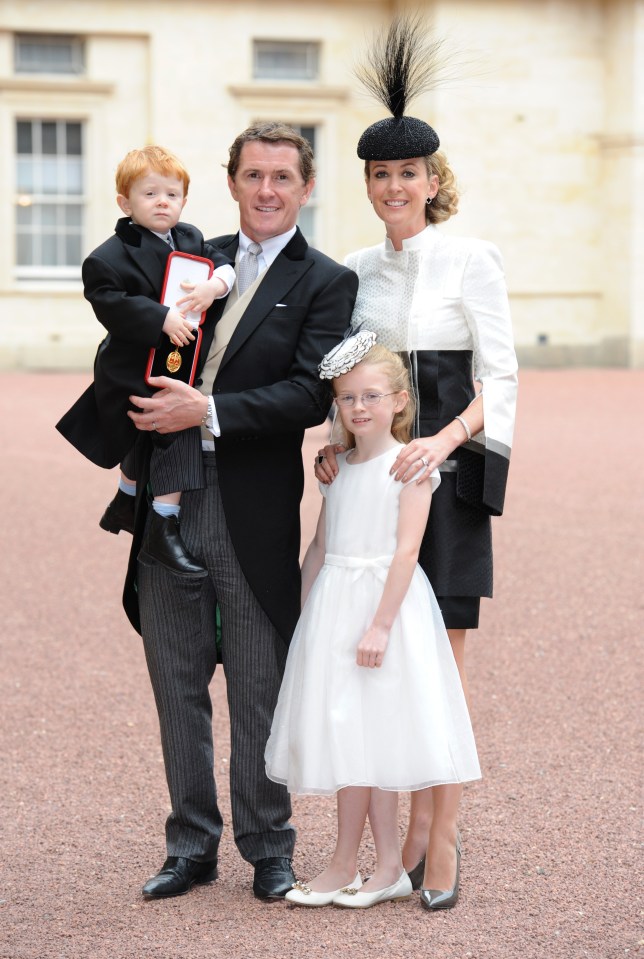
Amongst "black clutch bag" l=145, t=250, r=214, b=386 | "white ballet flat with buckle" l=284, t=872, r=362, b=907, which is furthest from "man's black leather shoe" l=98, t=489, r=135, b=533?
"white ballet flat with buckle" l=284, t=872, r=362, b=907

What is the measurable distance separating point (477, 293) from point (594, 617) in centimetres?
347

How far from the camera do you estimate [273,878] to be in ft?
11.3

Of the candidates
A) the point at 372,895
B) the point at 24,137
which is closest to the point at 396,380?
the point at 372,895


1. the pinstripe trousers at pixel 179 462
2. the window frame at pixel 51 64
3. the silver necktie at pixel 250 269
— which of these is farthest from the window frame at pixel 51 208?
the pinstripe trousers at pixel 179 462

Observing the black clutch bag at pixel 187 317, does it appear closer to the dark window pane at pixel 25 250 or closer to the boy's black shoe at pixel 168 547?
the boy's black shoe at pixel 168 547

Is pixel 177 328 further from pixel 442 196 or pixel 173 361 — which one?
pixel 442 196

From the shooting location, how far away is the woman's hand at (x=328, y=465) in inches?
136

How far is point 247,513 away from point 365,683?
492mm

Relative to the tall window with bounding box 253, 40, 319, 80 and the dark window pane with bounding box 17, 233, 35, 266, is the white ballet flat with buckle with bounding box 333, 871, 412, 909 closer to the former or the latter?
the dark window pane with bounding box 17, 233, 35, 266

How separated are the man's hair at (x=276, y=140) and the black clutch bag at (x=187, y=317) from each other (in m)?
0.27

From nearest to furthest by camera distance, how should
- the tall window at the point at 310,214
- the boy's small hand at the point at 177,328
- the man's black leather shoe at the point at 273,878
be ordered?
the boy's small hand at the point at 177,328
the man's black leather shoe at the point at 273,878
the tall window at the point at 310,214

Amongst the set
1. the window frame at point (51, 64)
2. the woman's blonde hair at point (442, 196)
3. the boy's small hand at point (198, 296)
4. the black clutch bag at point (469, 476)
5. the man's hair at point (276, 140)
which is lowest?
the black clutch bag at point (469, 476)

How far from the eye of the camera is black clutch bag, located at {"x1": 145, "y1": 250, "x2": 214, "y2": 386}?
10.7 ft

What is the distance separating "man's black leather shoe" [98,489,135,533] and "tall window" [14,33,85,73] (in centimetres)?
1612
